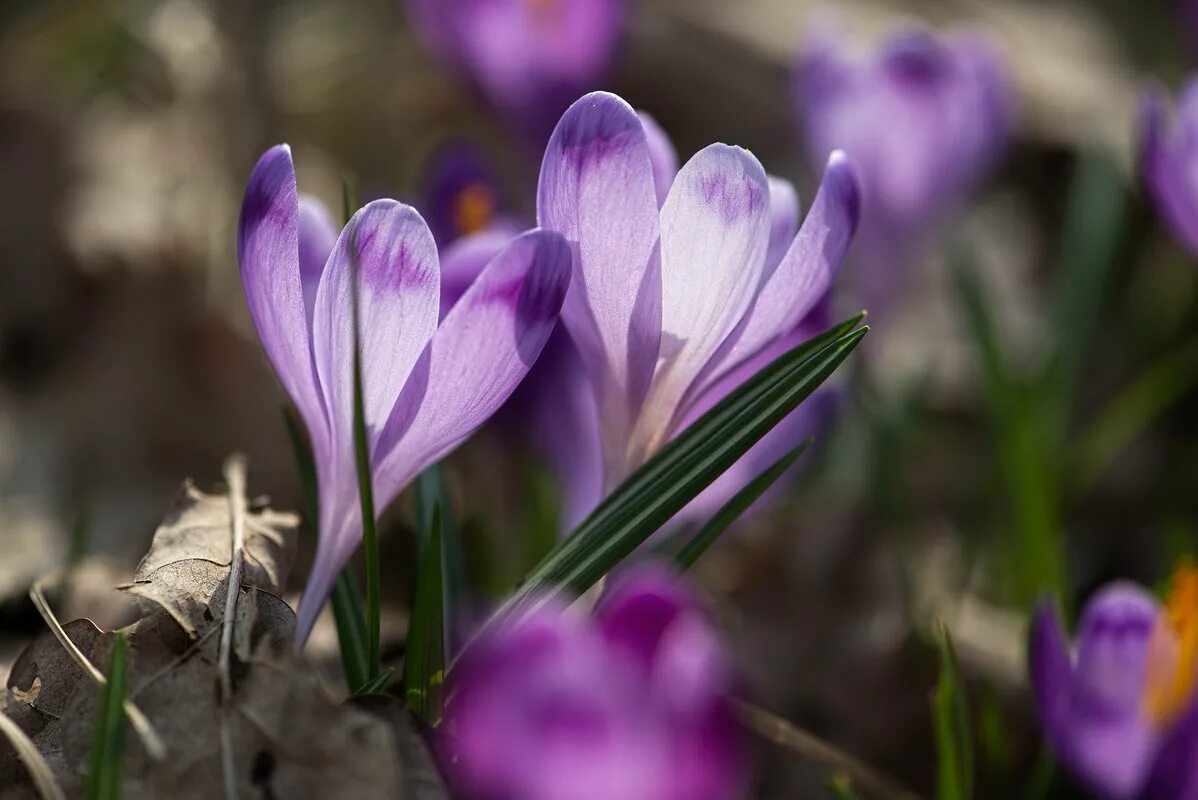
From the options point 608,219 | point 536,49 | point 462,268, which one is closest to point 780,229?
point 608,219

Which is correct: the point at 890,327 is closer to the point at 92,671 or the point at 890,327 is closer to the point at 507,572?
the point at 507,572

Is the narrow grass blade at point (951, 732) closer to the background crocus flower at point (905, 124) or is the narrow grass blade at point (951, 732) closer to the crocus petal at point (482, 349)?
the crocus petal at point (482, 349)

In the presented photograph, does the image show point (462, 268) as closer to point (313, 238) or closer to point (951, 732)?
point (313, 238)

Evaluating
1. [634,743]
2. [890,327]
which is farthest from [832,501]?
[634,743]

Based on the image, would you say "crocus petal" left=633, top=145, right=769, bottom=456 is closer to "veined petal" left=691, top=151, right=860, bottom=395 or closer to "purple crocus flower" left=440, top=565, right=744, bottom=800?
"veined petal" left=691, top=151, right=860, bottom=395

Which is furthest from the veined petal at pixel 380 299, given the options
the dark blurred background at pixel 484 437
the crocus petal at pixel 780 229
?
the dark blurred background at pixel 484 437

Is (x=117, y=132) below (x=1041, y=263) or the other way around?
the other way around

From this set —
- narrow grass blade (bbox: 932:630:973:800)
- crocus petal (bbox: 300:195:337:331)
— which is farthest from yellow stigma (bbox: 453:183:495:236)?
narrow grass blade (bbox: 932:630:973:800)
